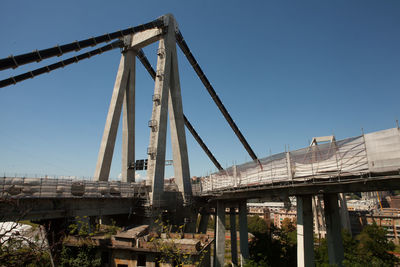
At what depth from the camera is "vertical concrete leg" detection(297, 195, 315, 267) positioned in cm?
1269

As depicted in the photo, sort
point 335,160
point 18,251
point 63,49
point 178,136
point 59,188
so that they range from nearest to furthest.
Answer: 1. point 18,251
2. point 335,160
3. point 59,188
4. point 63,49
5. point 178,136

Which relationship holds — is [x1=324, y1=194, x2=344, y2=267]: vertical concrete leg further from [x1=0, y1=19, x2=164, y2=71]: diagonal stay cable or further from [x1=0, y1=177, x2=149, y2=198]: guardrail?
[x1=0, y1=19, x2=164, y2=71]: diagonal stay cable

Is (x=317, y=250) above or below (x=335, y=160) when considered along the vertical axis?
below

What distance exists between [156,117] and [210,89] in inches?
727

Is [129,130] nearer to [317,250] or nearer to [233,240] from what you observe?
[233,240]

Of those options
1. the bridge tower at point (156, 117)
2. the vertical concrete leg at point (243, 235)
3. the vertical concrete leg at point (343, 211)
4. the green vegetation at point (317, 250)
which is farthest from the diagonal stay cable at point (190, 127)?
the vertical concrete leg at point (343, 211)

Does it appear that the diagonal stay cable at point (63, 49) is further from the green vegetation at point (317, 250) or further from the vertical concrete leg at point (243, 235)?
the green vegetation at point (317, 250)

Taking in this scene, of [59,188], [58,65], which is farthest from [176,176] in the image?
[58,65]

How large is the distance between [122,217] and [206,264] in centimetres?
1196

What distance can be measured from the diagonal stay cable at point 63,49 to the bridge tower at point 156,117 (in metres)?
2.00

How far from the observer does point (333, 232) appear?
1373 centimetres

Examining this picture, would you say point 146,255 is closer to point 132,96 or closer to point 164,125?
point 164,125

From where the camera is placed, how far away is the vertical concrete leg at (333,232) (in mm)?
13594

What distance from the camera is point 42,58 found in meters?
20.2
